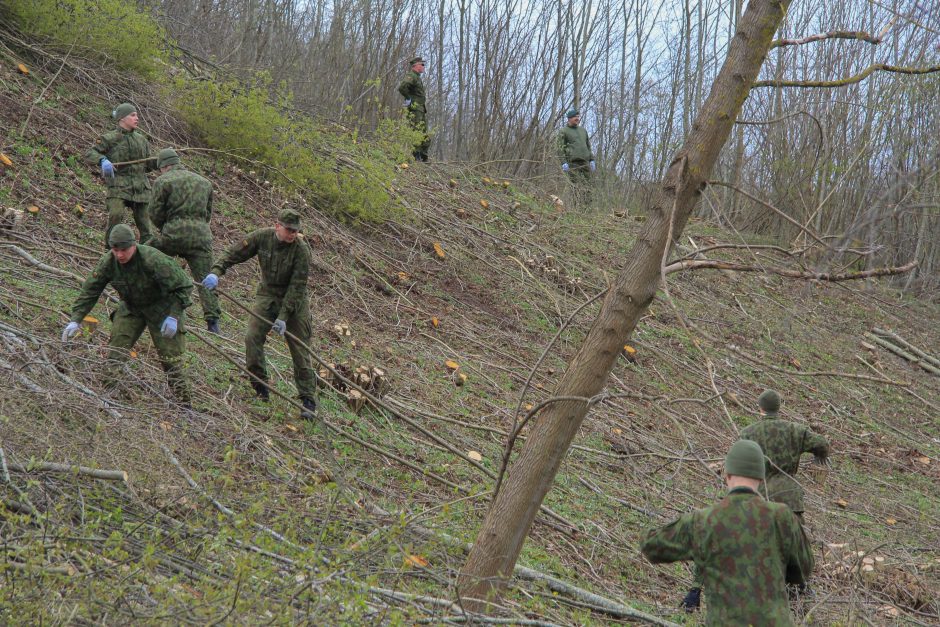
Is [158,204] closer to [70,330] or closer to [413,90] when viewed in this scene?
[70,330]

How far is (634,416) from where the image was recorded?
11.1 meters

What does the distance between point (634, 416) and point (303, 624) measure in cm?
788

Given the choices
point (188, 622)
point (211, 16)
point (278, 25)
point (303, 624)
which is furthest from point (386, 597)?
point (278, 25)

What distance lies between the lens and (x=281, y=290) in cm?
766

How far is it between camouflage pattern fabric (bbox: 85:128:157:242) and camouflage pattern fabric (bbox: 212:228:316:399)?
2451mm

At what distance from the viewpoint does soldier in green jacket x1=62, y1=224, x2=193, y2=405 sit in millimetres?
6477

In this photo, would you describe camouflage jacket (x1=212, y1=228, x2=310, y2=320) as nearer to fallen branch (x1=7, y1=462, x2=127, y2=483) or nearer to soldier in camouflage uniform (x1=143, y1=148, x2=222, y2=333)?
soldier in camouflage uniform (x1=143, y1=148, x2=222, y2=333)

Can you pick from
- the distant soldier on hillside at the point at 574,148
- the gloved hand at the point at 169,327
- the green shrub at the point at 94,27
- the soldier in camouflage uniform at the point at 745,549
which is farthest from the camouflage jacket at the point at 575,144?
the soldier in camouflage uniform at the point at 745,549

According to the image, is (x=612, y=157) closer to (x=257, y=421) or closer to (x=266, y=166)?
(x=266, y=166)

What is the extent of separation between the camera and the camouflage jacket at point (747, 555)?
4.11m

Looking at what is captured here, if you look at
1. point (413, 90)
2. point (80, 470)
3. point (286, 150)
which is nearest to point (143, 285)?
point (80, 470)

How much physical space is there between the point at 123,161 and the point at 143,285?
3.29m

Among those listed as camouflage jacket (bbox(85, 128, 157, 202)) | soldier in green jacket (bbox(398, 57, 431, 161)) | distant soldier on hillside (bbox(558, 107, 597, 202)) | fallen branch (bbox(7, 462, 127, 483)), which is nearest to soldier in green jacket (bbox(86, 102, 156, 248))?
camouflage jacket (bbox(85, 128, 157, 202))

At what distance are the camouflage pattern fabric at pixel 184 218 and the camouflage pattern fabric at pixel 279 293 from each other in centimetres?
98
